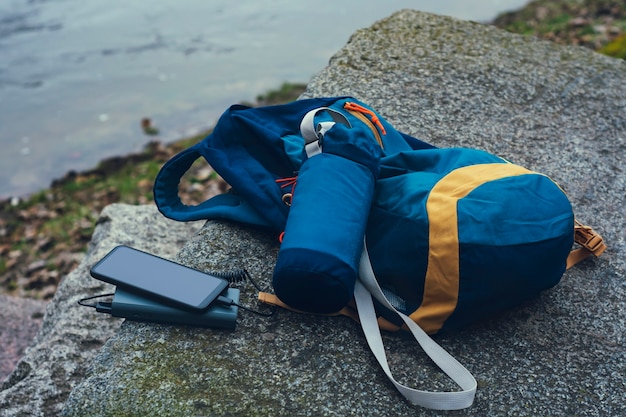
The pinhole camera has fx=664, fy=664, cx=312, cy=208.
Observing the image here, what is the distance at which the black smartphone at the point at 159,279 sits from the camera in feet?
7.56

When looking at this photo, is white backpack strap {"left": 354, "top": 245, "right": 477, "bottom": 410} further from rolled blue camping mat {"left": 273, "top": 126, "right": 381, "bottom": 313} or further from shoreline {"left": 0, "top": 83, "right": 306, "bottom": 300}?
shoreline {"left": 0, "top": 83, "right": 306, "bottom": 300}

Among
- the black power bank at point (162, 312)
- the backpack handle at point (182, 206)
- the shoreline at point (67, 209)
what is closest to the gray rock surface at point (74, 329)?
the black power bank at point (162, 312)

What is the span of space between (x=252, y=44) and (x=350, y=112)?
198 inches

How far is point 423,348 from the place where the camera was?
7.58ft

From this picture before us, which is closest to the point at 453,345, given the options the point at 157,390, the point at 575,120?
the point at 157,390

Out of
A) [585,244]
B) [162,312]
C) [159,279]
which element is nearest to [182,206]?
[159,279]

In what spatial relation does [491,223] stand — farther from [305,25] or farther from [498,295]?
[305,25]

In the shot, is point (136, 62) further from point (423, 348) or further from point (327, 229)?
point (423, 348)

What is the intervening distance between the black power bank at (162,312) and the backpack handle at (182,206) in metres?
0.58

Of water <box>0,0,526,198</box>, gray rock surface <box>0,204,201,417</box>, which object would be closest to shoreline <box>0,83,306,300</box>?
water <box>0,0,526,198</box>

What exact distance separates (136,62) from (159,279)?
221 inches

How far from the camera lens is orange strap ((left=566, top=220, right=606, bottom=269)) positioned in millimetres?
2756

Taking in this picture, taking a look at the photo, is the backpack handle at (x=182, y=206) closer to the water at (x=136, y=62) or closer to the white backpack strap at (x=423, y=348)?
the white backpack strap at (x=423, y=348)

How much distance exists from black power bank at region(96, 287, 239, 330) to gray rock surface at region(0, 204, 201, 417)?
407 millimetres
